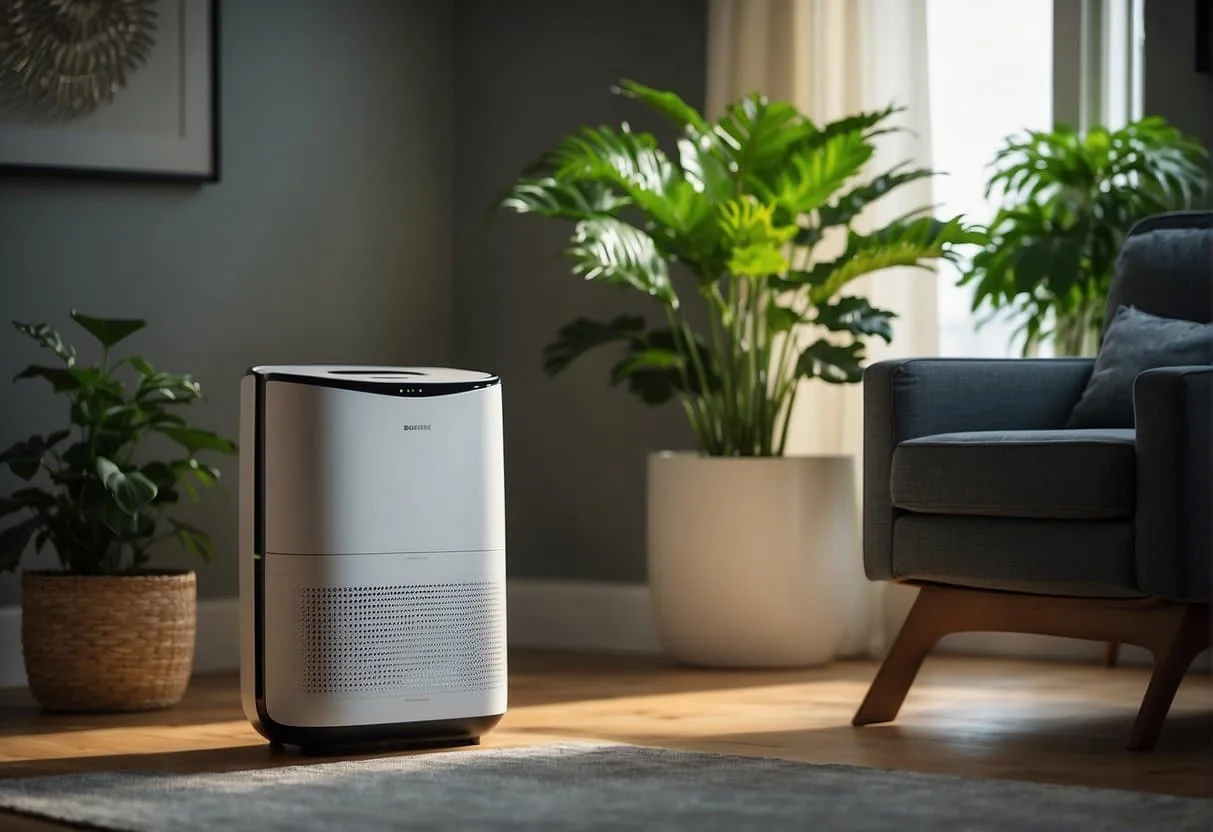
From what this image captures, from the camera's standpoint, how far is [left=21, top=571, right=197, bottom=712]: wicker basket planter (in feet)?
11.1

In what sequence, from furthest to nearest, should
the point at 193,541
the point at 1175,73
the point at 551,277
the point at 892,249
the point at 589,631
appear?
the point at 551,277
the point at 589,631
the point at 1175,73
the point at 892,249
the point at 193,541

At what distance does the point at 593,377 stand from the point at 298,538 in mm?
1975

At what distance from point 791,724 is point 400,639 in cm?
71

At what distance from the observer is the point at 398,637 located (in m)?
2.75

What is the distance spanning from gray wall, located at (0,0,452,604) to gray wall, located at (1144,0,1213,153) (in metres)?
1.69

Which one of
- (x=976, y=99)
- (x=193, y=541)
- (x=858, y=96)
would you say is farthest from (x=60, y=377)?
(x=976, y=99)

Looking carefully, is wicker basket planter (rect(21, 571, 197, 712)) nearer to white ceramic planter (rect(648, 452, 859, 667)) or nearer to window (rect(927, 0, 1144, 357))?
white ceramic planter (rect(648, 452, 859, 667))

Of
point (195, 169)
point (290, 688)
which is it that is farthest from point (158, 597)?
point (195, 169)

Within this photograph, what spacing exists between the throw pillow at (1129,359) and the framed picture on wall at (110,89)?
197 cm

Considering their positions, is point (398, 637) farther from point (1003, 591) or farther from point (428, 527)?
point (1003, 591)

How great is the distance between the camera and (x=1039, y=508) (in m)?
2.84

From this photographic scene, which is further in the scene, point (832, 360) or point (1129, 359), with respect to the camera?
point (832, 360)

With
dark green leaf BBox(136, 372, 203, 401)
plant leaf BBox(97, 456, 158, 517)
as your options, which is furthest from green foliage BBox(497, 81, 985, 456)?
plant leaf BBox(97, 456, 158, 517)

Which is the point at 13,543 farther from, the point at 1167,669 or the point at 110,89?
the point at 1167,669
